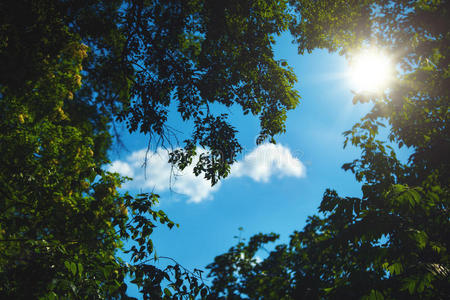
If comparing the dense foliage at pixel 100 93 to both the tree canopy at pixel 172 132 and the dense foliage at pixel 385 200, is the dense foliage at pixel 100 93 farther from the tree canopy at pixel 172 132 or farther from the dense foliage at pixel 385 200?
the dense foliage at pixel 385 200

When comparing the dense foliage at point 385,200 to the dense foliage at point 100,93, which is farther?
the dense foliage at point 100,93

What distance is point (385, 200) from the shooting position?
4195mm

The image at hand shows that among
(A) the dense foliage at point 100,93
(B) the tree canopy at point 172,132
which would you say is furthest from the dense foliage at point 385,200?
(A) the dense foliage at point 100,93

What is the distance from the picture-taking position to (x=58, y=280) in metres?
2.80

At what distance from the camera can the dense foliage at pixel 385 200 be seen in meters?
3.51

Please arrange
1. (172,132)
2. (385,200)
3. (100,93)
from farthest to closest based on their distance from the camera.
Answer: (100,93), (172,132), (385,200)

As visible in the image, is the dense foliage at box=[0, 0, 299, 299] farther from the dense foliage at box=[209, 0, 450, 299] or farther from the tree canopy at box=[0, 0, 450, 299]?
the dense foliage at box=[209, 0, 450, 299]

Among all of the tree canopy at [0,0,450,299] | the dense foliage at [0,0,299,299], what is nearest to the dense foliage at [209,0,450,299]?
the tree canopy at [0,0,450,299]

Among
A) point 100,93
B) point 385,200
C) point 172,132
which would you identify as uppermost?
point 100,93

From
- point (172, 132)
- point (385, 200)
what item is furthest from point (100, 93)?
point (385, 200)

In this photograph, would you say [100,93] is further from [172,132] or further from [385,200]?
[385,200]

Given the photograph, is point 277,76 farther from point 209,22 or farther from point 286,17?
point 209,22

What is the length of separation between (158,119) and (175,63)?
1.57 meters

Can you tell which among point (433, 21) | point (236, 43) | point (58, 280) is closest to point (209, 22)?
point (236, 43)
